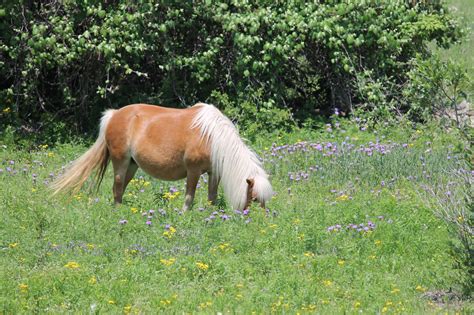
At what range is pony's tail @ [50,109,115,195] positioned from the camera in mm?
10406

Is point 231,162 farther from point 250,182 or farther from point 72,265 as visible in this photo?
point 72,265

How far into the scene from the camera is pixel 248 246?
8.45 m

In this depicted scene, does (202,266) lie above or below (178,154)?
below

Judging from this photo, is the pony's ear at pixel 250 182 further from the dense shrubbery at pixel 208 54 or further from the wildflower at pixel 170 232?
the dense shrubbery at pixel 208 54

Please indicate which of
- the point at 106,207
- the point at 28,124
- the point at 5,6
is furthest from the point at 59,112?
the point at 106,207

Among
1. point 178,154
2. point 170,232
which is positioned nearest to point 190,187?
point 178,154

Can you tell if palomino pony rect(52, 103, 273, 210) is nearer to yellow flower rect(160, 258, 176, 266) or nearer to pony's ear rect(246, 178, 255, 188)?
pony's ear rect(246, 178, 255, 188)

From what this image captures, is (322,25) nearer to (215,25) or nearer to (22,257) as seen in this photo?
(215,25)

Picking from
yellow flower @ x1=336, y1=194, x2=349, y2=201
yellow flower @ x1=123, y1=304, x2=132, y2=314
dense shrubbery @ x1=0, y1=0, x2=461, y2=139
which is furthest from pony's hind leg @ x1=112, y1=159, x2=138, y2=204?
yellow flower @ x1=123, y1=304, x2=132, y2=314

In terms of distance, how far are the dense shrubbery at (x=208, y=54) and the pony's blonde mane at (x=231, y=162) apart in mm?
3943

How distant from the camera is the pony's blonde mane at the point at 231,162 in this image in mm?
9438

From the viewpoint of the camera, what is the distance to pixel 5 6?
13789 millimetres

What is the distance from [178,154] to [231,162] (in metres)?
0.73

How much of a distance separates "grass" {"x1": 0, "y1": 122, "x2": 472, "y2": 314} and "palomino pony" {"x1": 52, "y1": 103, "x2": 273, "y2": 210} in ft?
0.79
